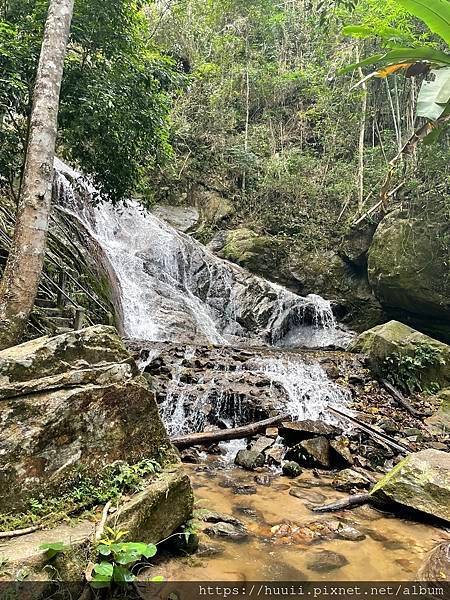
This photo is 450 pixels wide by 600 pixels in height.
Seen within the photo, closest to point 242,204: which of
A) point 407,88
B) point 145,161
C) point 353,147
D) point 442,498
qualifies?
point 353,147

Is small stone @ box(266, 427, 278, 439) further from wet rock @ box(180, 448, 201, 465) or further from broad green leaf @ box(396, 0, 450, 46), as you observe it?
broad green leaf @ box(396, 0, 450, 46)

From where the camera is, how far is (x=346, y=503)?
4137 millimetres

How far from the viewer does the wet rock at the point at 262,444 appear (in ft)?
18.0

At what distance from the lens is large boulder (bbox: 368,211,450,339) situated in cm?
1191

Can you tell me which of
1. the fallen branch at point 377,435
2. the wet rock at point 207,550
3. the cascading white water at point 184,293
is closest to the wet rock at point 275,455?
the fallen branch at point 377,435

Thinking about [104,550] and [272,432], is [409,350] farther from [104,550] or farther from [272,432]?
[104,550]

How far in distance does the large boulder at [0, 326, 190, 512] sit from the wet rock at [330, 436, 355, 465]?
9.16ft

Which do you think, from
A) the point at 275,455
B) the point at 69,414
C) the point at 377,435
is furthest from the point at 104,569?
the point at 377,435

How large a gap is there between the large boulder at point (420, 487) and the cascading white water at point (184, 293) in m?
7.61

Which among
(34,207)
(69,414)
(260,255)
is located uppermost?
(260,255)

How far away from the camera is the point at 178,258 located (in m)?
14.3

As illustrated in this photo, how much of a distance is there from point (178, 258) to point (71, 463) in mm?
11766

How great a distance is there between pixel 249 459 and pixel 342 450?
1.21 metres

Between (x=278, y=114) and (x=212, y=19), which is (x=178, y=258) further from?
(x=212, y=19)
